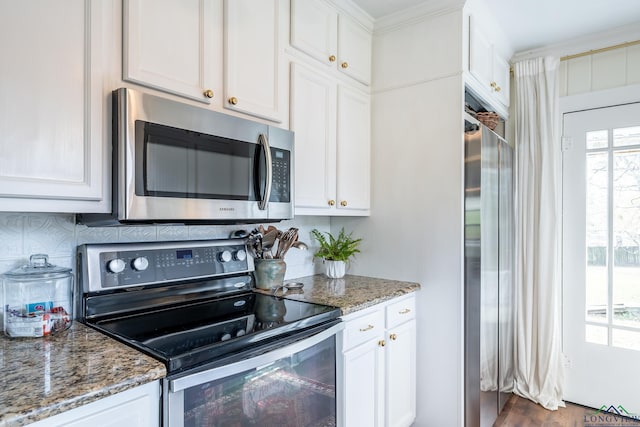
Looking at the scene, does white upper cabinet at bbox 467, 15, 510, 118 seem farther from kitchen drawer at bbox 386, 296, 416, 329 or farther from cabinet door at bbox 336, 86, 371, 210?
kitchen drawer at bbox 386, 296, 416, 329

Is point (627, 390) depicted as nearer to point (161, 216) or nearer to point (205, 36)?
point (161, 216)

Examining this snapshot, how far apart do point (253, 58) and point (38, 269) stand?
43.3 inches

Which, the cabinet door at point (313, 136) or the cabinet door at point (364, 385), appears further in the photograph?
the cabinet door at point (313, 136)

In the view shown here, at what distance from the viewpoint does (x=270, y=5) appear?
170 cm

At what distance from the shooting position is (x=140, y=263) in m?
1.46

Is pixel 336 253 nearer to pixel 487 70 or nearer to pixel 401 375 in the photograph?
pixel 401 375

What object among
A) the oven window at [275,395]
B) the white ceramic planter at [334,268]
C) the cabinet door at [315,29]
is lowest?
the oven window at [275,395]

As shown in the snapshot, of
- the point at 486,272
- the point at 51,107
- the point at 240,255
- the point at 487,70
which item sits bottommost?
the point at 486,272

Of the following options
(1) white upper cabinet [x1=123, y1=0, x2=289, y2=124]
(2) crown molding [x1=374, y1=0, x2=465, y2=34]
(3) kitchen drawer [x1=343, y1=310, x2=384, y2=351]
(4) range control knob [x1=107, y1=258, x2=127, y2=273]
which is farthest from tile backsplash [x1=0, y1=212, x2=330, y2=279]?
(2) crown molding [x1=374, y1=0, x2=465, y2=34]

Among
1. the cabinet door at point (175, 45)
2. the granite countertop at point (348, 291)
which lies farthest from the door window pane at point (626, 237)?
Answer: the cabinet door at point (175, 45)

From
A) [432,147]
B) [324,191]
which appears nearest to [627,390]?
[432,147]

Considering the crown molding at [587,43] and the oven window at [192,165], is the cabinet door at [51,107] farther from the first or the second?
the crown molding at [587,43]

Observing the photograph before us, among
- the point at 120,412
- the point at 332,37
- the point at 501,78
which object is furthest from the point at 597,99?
the point at 120,412

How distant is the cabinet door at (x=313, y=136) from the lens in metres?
1.86
